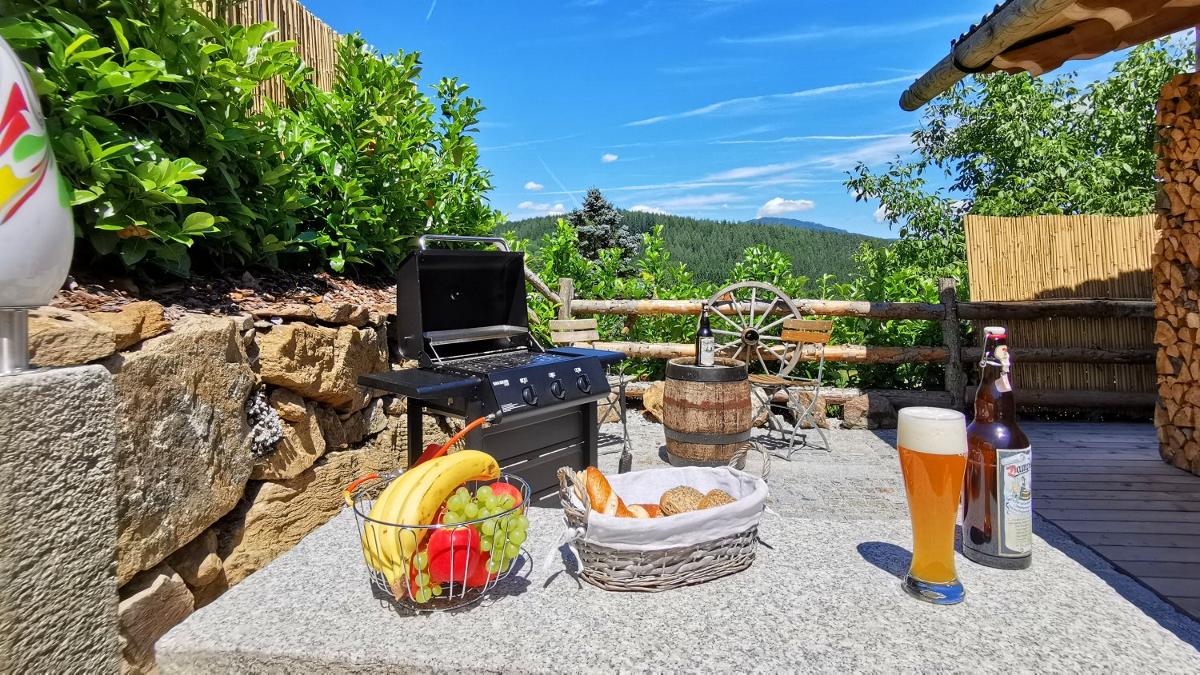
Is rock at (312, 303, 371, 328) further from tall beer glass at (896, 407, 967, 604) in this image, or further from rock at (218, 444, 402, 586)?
tall beer glass at (896, 407, 967, 604)

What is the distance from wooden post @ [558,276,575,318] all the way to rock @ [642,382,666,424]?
112 cm

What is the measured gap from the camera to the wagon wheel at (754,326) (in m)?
6.02

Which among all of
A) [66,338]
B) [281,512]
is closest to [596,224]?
[281,512]

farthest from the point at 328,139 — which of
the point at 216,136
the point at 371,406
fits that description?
the point at 371,406

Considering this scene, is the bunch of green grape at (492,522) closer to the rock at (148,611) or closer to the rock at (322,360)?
the rock at (148,611)

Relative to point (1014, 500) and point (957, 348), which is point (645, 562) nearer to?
point (1014, 500)

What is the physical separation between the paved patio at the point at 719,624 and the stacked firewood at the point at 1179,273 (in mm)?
3848

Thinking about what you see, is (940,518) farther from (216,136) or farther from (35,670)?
(216,136)

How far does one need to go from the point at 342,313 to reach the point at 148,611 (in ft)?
4.92

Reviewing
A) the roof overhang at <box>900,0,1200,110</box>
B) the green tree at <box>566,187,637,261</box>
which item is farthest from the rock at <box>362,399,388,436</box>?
the green tree at <box>566,187,637,261</box>

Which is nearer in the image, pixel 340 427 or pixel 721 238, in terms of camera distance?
pixel 340 427

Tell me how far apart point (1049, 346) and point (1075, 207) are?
4.97m

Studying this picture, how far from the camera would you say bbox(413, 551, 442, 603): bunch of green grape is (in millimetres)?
1204

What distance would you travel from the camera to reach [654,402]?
249 inches
